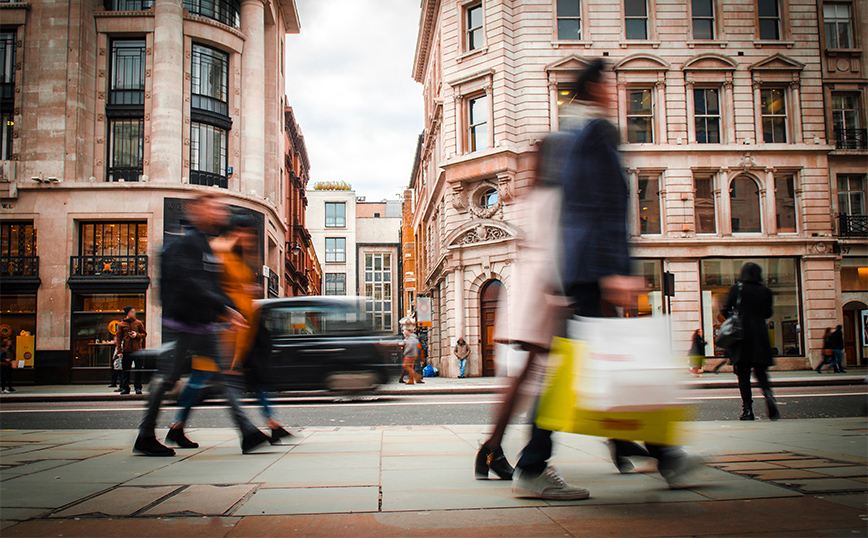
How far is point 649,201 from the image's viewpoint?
989 inches

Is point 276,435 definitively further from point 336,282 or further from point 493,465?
point 336,282

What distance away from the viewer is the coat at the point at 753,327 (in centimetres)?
688

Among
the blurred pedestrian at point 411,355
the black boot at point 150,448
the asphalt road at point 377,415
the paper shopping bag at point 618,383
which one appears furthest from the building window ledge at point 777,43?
the black boot at point 150,448

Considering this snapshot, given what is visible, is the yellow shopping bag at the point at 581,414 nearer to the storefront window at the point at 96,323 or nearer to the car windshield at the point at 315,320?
the car windshield at the point at 315,320

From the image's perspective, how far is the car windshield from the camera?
1237 centimetres

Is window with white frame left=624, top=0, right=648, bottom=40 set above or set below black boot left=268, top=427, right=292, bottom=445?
above

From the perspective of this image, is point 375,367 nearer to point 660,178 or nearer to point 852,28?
point 660,178

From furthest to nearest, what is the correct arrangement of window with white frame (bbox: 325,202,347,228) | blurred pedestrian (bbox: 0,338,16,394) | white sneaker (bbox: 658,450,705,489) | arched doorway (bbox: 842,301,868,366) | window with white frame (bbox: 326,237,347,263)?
window with white frame (bbox: 326,237,347,263)
window with white frame (bbox: 325,202,347,228)
arched doorway (bbox: 842,301,868,366)
blurred pedestrian (bbox: 0,338,16,394)
white sneaker (bbox: 658,450,705,489)

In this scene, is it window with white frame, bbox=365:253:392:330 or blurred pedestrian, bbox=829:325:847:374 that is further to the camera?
window with white frame, bbox=365:253:392:330

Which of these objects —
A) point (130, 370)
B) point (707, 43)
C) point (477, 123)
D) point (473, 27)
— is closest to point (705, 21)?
point (707, 43)

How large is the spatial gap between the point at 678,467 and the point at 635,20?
25.2 m

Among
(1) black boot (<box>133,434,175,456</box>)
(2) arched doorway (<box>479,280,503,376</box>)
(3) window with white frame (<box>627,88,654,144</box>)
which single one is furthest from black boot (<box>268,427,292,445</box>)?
(3) window with white frame (<box>627,88,654,144</box>)

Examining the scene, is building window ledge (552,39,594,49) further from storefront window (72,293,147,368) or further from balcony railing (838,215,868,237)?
storefront window (72,293,147,368)

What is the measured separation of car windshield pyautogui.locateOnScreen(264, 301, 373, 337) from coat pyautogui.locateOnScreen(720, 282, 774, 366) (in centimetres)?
737
